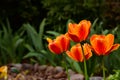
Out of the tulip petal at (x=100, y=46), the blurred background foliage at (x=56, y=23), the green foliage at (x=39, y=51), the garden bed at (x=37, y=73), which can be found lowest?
the tulip petal at (x=100, y=46)

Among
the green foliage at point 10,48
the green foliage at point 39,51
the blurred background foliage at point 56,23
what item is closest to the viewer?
the green foliage at point 39,51

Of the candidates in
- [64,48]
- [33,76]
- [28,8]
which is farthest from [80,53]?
[28,8]

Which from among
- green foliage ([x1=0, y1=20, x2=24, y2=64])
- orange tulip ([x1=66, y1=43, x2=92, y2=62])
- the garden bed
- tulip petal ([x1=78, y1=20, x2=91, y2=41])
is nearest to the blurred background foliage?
green foliage ([x1=0, y1=20, x2=24, y2=64])

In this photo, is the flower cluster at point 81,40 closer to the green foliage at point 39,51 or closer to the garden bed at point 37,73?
the garden bed at point 37,73

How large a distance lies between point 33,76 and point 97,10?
185 centimetres

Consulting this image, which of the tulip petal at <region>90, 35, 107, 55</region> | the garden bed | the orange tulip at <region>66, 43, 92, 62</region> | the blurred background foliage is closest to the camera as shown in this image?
the tulip petal at <region>90, 35, 107, 55</region>

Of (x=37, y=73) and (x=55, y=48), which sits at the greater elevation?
(x=37, y=73)

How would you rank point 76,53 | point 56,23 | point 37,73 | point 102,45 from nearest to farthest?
point 102,45
point 76,53
point 37,73
point 56,23

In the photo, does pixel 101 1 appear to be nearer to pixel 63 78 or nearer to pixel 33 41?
pixel 33 41

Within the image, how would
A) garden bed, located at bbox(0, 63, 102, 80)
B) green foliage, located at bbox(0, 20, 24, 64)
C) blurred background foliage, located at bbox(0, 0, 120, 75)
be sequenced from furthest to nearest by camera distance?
green foliage, located at bbox(0, 20, 24, 64)
blurred background foliage, located at bbox(0, 0, 120, 75)
garden bed, located at bbox(0, 63, 102, 80)

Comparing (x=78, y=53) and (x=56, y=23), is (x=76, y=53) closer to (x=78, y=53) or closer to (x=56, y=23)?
(x=78, y=53)

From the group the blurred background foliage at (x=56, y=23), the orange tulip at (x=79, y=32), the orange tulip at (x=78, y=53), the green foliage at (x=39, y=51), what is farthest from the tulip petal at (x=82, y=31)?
the blurred background foliage at (x=56, y=23)

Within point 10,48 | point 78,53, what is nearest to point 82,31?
point 78,53

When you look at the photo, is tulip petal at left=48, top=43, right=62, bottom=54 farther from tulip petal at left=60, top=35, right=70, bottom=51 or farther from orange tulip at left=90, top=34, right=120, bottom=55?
orange tulip at left=90, top=34, right=120, bottom=55
